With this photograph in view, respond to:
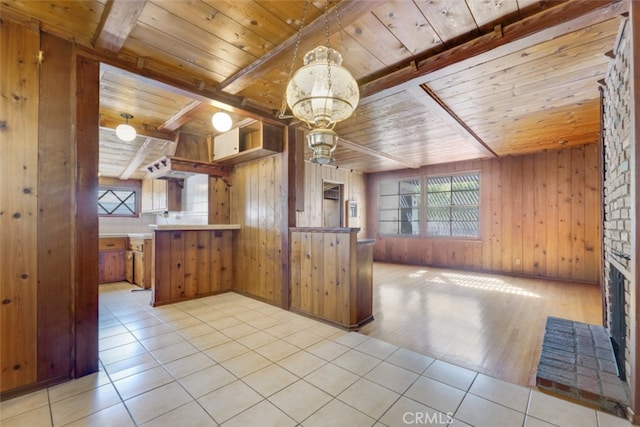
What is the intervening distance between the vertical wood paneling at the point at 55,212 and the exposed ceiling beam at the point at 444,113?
2886mm

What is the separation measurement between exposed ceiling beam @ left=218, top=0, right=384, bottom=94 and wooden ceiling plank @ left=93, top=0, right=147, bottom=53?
82 centimetres

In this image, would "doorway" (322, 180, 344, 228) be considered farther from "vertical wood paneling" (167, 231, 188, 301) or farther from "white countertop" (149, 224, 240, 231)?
"vertical wood paneling" (167, 231, 188, 301)

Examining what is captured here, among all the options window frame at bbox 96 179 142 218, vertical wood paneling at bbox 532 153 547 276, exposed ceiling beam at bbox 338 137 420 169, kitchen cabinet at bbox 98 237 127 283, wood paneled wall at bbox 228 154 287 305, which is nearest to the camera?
wood paneled wall at bbox 228 154 287 305

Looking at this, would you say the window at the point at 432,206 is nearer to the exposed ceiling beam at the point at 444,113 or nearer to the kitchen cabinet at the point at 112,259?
the exposed ceiling beam at the point at 444,113

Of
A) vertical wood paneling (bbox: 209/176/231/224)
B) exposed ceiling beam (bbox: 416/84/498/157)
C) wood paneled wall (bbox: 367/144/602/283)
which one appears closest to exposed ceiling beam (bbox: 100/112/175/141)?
vertical wood paneling (bbox: 209/176/231/224)

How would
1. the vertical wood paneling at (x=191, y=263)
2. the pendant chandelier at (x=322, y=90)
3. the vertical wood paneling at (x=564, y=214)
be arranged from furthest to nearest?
the vertical wood paneling at (x=564, y=214), the vertical wood paneling at (x=191, y=263), the pendant chandelier at (x=322, y=90)

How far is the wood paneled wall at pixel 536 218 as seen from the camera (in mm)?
4902

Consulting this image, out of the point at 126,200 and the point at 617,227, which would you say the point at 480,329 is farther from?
the point at 126,200

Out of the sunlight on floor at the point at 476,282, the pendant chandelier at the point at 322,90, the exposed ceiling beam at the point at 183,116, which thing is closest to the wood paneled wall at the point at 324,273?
the pendant chandelier at the point at 322,90

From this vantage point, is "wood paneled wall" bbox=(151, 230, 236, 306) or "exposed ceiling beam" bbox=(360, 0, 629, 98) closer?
"exposed ceiling beam" bbox=(360, 0, 629, 98)

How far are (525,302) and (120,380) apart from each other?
4.62 m

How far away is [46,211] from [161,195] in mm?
3950

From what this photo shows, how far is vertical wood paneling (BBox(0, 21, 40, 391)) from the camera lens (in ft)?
5.69

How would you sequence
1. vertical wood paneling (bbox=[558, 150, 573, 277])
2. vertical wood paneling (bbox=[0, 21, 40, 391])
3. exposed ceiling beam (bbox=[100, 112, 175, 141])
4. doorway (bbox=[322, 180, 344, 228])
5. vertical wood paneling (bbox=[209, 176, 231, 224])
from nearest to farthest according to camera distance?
vertical wood paneling (bbox=[0, 21, 40, 391]) < exposed ceiling beam (bbox=[100, 112, 175, 141]) < vertical wood paneling (bbox=[209, 176, 231, 224]) < vertical wood paneling (bbox=[558, 150, 573, 277]) < doorway (bbox=[322, 180, 344, 228])
